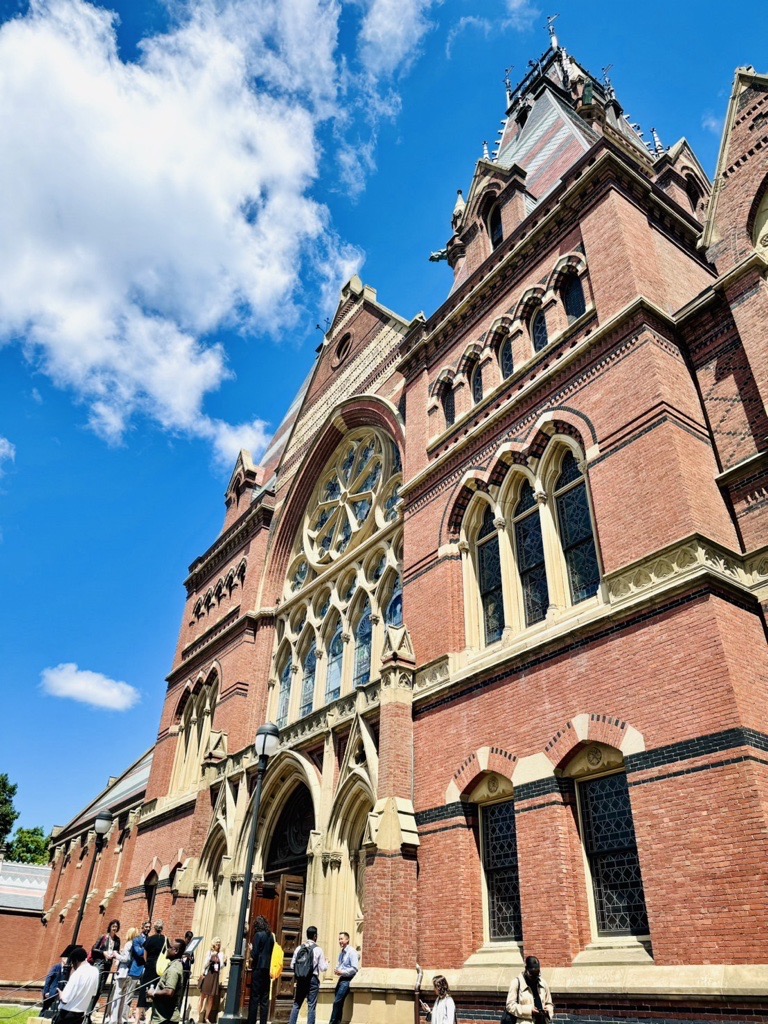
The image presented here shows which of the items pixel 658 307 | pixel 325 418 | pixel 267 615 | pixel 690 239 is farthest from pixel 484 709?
pixel 325 418

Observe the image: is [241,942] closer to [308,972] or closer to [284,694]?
[308,972]

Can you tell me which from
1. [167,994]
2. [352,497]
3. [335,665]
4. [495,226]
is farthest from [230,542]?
[167,994]

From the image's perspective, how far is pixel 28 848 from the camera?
65.5 m

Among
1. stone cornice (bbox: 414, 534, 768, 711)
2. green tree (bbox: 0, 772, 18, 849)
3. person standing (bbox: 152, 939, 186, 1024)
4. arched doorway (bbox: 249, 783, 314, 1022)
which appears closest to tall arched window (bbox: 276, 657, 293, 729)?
arched doorway (bbox: 249, 783, 314, 1022)

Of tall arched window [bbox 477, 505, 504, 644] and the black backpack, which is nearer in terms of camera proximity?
the black backpack

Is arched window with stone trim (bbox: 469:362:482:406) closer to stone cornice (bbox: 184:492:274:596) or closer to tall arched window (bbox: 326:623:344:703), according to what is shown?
tall arched window (bbox: 326:623:344:703)

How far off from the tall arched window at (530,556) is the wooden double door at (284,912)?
322 inches

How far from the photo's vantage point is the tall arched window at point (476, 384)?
1689cm

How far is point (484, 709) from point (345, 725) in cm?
459

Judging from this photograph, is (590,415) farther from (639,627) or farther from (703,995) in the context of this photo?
(703,995)

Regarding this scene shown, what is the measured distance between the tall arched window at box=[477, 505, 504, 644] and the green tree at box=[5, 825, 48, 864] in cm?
6406

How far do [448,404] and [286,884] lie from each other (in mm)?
11091

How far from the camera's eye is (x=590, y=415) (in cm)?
1300

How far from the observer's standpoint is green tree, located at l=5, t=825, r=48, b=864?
64.2m
